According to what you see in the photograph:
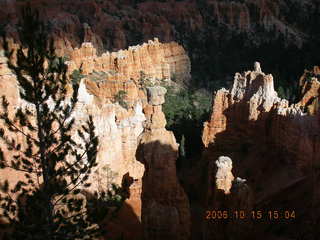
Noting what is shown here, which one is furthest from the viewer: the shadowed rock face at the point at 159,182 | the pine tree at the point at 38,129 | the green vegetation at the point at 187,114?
the green vegetation at the point at 187,114

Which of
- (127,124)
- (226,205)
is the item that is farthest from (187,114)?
(226,205)

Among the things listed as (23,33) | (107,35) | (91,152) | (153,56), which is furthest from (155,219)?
(107,35)

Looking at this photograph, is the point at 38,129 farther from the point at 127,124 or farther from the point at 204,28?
the point at 204,28

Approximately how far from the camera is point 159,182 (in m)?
11.7

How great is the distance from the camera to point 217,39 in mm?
54250

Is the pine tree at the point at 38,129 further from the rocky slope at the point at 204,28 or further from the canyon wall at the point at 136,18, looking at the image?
the canyon wall at the point at 136,18

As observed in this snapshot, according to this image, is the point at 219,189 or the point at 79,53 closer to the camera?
the point at 219,189

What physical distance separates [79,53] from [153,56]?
24.7 feet

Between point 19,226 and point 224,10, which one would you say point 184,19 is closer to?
point 224,10

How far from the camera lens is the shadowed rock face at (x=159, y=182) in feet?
36.2
